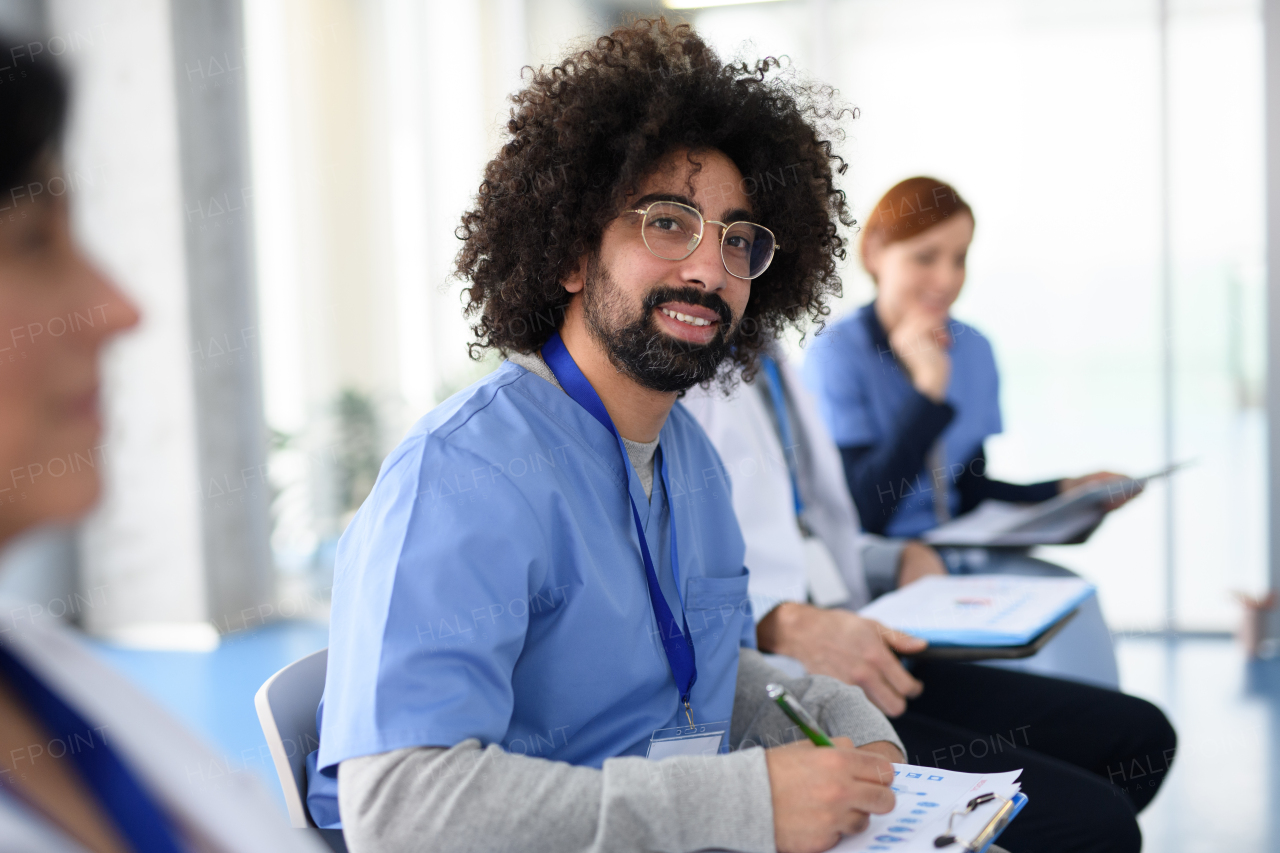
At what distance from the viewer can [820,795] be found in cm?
96

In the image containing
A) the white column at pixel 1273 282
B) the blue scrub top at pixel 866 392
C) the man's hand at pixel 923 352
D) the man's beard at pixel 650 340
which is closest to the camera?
the man's beard at pixel 650 340

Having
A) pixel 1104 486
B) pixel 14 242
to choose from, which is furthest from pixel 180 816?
pixel 1104 486

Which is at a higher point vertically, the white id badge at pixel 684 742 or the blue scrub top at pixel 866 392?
the blue scrub top at pixel 866 392

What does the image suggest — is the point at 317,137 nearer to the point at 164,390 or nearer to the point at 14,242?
the point at 164,390

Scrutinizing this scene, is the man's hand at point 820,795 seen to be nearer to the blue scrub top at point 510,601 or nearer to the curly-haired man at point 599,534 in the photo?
the curly-haired man at point 599,534

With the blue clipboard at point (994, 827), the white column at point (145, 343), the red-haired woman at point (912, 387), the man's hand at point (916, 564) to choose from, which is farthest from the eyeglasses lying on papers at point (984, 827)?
the white column at point (145, 343)

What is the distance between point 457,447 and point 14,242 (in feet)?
2.35

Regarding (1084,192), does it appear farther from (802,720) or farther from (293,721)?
(293,721)

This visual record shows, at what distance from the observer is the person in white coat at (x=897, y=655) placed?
1.55 m

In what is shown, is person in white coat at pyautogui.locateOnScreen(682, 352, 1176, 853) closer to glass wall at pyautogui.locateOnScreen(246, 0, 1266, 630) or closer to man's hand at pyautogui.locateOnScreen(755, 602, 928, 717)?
man's hand at pyautogui.locateOnScreen(755, 602, 928, 717)

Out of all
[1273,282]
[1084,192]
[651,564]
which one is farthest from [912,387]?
[1273,282]

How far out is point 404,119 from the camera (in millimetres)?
4852

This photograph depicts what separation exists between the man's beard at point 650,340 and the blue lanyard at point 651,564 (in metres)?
0.06

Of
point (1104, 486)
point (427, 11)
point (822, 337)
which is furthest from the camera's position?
point (427, 11)
